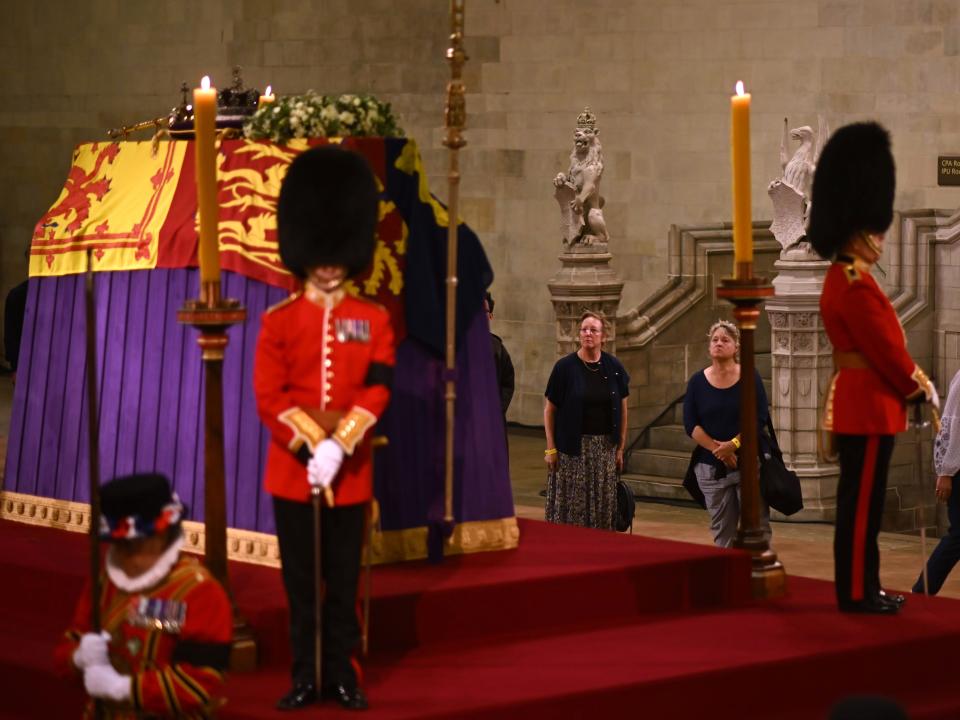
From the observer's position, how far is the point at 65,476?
8.10 metres

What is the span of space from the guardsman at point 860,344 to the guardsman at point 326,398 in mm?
1852

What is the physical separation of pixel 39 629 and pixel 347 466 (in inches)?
62.7

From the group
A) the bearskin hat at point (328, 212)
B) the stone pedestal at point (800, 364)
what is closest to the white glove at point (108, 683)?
the bearskin hat at point (328, 212)

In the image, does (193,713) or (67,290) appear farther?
(67,290)

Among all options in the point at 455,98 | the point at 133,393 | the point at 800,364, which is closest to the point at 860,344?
the point at 455,98

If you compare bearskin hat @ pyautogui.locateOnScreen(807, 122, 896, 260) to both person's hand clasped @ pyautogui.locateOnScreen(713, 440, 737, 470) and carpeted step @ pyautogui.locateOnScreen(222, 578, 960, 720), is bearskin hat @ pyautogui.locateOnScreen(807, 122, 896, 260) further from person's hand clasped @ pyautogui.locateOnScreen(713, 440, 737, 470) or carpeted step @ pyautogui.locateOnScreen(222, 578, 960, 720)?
person's hand clasped @ pyautogui.locateOnScreen(713, 440, 737, 470)

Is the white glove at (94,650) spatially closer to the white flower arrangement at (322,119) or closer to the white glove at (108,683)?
the white glove at (108,683)

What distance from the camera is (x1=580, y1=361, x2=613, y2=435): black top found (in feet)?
34.4

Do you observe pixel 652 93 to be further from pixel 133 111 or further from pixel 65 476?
pixel 65 476

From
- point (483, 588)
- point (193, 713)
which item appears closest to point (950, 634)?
point (483, 588)

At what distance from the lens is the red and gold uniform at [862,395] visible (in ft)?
22.9

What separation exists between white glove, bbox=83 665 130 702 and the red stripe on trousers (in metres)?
3.11

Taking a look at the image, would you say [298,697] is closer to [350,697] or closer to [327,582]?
[350,697]

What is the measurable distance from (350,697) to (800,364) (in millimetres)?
7906
